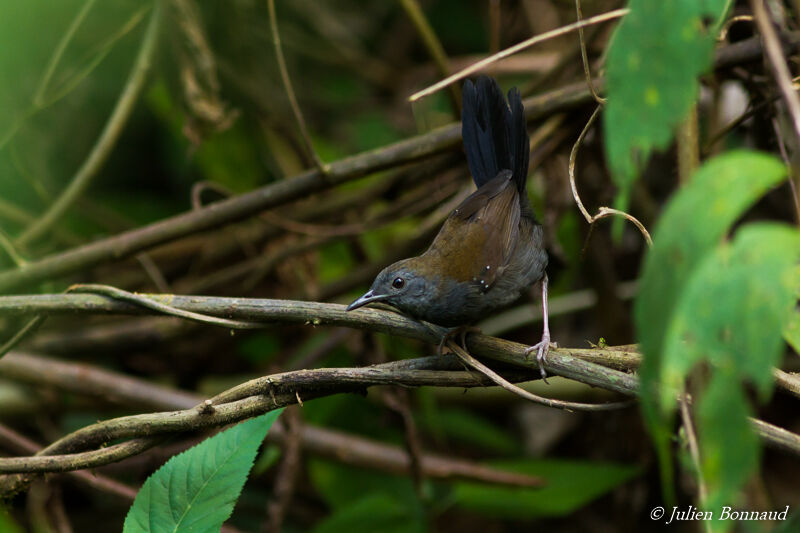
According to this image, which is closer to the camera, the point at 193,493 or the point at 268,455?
the point at 193,493

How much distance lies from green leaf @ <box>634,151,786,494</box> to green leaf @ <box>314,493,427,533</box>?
2569 millimetres

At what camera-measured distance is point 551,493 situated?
3506 millimetres

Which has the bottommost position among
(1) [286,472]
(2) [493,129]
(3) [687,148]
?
(1) [286,472]

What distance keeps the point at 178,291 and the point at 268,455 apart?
1.21 metres

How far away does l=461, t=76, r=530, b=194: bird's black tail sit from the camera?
282 cm

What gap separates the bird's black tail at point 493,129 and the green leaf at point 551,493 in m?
1.53

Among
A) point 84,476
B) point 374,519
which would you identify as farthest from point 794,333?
point 84,476

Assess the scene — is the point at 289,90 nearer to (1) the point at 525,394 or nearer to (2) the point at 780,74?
(1) the point at 525,394

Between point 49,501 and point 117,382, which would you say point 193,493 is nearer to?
point 49,501

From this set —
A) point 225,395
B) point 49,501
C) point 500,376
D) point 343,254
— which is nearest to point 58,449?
point 225,395

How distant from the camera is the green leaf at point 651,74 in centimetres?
108

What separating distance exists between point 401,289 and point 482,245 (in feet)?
1.23

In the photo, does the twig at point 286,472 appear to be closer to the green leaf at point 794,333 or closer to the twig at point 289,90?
the twig at point 289,90

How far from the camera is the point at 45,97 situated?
140 inches
